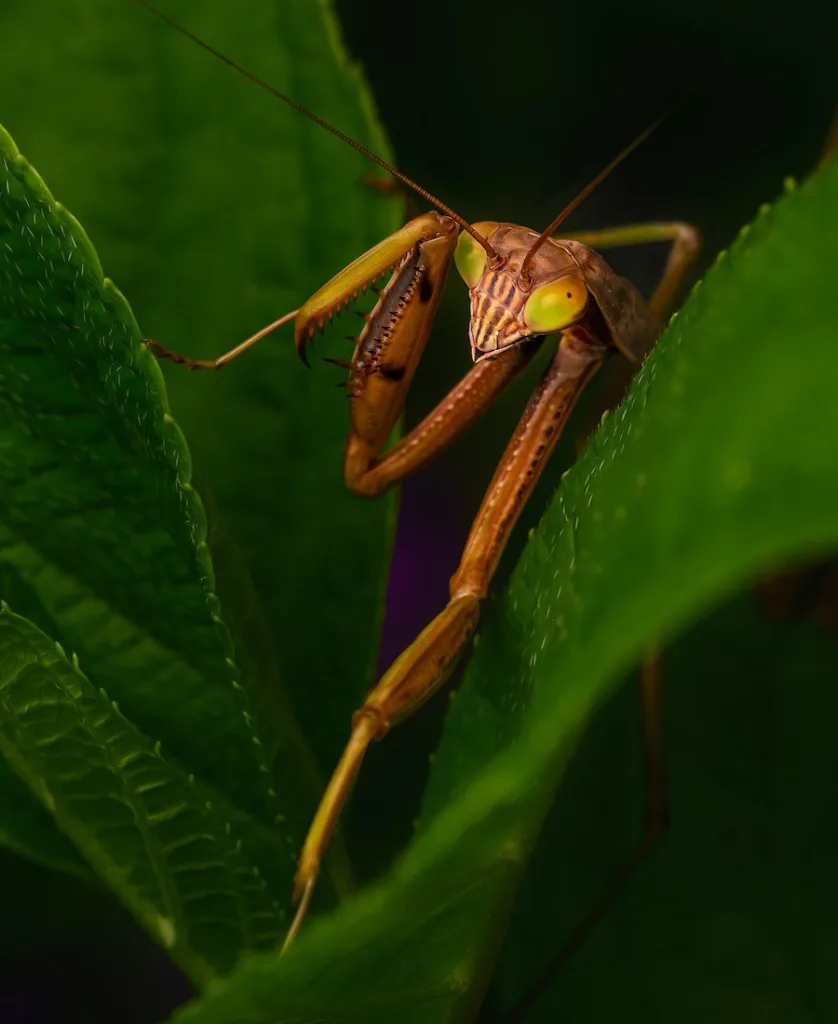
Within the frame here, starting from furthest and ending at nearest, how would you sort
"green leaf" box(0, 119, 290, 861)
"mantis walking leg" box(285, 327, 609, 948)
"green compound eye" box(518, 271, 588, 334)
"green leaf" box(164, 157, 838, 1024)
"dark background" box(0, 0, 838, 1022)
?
1. "dark background" box(0, 0, 838, 1022)
2. "green compound eye" box(518, 271, 588, 334)
3. "mantis walking leg" box(285, 327, 609, 948)
4. "green leaf" box(0, 119, 290, 861)
5. "green leaf" box(164, 157, 838, 1024)

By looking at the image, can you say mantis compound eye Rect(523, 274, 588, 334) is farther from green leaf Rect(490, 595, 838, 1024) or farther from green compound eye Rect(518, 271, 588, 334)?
green leaf Rect(490, 595, 838, 1024)

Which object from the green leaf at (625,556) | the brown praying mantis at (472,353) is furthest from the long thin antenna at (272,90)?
the green leaf at (625,556)

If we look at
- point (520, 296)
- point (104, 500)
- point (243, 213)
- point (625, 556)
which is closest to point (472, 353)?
point (520, 296)

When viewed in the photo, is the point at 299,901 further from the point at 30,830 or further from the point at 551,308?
the point at 551,308

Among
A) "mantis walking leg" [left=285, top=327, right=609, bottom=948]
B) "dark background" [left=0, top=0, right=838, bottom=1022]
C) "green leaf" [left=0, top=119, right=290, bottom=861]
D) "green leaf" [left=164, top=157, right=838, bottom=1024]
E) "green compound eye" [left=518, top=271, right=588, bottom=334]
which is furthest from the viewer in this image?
"dark background" [left=0, top=0, right=838, bottom=1022]

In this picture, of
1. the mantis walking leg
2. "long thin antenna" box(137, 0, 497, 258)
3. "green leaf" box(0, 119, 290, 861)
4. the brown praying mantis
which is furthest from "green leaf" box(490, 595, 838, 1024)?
"long thin antenna" box(137, 0, 497, 258)

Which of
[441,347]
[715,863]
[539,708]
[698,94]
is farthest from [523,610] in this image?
[698,94]

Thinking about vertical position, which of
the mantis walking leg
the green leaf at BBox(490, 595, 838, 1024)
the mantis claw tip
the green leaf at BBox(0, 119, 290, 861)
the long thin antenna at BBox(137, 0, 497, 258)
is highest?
the long thin antenna at BBox(137, 0, 497, 258)
